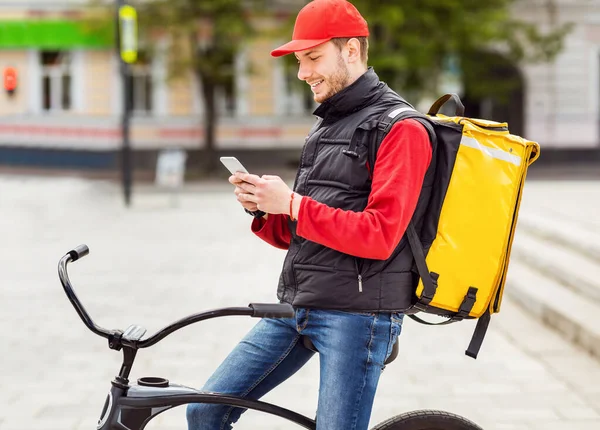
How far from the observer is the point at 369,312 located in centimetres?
263

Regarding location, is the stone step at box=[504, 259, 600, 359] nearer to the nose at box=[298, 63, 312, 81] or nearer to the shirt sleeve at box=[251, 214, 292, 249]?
the shirt sleeve at box=[251, 214, 292, 249]

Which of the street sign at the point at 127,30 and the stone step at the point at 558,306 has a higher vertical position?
the street sign at the point at 127,30

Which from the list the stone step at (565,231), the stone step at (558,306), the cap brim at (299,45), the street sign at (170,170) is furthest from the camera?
the street sign at (170,170)

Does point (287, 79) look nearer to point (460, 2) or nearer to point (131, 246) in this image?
point (460, 2)

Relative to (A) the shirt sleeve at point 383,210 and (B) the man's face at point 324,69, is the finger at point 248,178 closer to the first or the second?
(A) the shirt sleeve at point 383,210

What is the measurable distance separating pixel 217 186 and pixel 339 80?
20.5m

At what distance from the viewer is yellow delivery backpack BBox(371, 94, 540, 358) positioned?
2629 millimetres

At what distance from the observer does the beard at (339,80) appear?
8.81 feet

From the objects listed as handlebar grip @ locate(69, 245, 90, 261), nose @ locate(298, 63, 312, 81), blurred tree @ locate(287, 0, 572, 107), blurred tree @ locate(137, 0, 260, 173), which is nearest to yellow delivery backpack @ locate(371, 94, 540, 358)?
nose @ locate(298, 63, 312, 81)

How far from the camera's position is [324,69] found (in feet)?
8.79

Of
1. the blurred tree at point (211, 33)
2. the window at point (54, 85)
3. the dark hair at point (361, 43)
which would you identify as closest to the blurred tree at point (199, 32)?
the blurred tree at point (211, 33)

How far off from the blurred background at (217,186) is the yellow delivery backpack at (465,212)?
2.64m

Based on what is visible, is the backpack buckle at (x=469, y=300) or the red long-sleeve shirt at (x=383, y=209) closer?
the red long-sleeve shirt at (x=383, y=209)

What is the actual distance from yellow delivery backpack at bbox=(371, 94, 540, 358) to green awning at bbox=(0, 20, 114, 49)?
88.7ft
